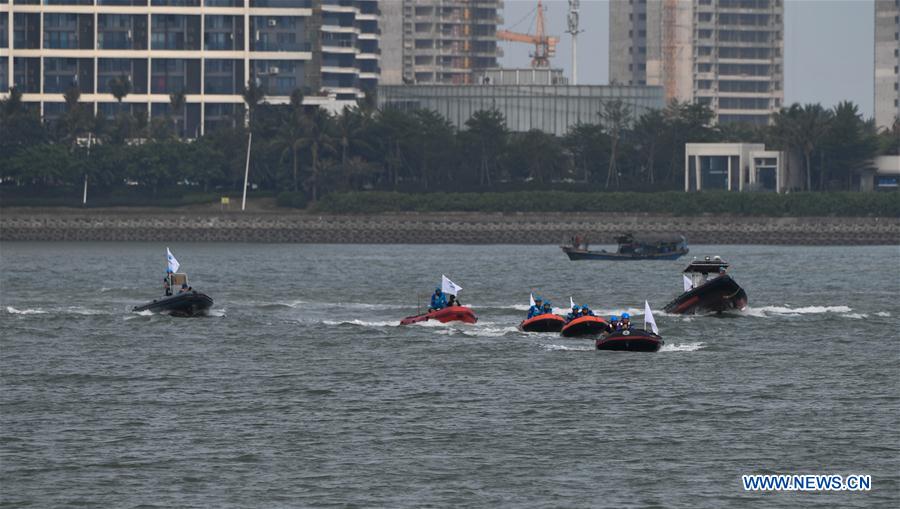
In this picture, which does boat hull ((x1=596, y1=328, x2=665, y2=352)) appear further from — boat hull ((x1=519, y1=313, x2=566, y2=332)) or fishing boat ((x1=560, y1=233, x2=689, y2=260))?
fishing boat ((x1=560, y1=233, x2=689, y2=260))

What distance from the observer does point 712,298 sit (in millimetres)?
95312

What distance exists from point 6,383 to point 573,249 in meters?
109

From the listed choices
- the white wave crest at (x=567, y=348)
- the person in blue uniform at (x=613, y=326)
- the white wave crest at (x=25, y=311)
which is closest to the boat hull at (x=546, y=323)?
the white wave crest at (x=567, y=348)

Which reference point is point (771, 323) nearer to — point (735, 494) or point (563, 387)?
point (563, 387)

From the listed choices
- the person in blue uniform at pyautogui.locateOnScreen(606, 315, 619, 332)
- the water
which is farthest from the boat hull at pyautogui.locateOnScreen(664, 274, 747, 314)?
the person in blue uniform at pyautogui.locateOnScreen(606, 315, 619, 332)

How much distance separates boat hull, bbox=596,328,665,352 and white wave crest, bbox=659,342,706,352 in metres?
2.10

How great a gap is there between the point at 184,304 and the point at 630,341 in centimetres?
2982

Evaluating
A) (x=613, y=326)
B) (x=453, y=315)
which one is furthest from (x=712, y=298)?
(x=613, y=326)

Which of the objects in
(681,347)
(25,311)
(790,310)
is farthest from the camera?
(790,310)

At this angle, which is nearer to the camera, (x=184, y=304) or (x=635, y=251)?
(x=184, y=304)

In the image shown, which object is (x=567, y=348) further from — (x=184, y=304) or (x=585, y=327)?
(x=184, y=304)

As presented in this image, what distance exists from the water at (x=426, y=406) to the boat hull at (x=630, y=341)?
0.67 m

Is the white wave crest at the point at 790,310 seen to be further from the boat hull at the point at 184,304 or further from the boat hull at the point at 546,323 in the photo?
the boat hull at the point at 184,304

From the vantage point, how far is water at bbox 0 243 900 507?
50156 millimetres
